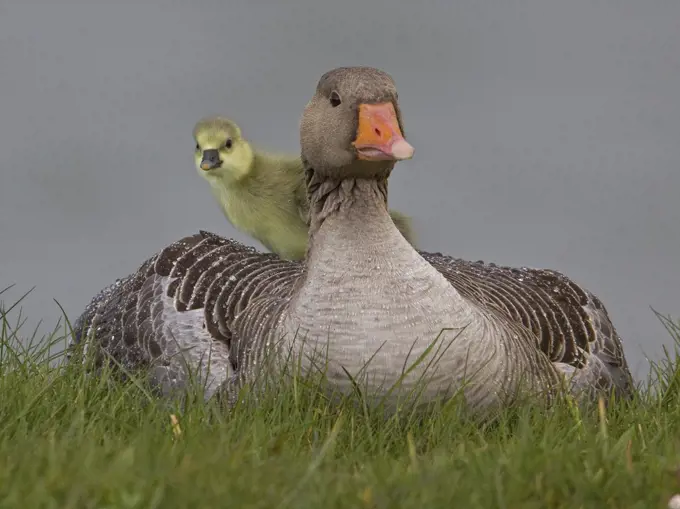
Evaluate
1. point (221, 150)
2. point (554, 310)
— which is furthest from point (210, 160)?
point (554, 310)

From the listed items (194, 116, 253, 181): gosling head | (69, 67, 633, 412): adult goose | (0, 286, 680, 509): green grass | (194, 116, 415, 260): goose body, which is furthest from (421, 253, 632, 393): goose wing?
(194, 116, 253, 181): gosling head

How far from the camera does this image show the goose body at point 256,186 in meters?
7.74

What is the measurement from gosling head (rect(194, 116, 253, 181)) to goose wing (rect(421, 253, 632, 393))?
5.26 feet

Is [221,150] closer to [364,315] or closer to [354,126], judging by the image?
[354,126]

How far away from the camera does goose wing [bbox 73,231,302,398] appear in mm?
6023

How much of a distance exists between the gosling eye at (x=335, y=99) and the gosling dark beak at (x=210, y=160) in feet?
7.88

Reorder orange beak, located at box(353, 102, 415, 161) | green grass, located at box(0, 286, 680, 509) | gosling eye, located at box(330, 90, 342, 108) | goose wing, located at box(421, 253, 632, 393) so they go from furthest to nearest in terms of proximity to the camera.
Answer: goose wing, located at box(421, 253, 632, 393) < gosling eye, located at box(330, 90, 342, 108) < orange beak, located at box(353, 102, 415, 161) < green grass, located at box(0, 286, 680, 509)

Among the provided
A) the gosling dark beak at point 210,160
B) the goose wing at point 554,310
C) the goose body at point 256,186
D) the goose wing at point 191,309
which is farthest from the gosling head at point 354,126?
the gosling dark beak at point 210,160

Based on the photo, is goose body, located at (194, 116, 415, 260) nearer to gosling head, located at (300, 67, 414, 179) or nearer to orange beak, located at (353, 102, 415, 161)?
gosling head, located at (300, 67, 414, 179)

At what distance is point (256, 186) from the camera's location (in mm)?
8008

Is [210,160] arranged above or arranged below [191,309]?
above

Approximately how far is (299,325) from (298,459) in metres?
1.28

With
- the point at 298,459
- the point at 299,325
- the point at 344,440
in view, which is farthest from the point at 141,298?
the point at 298,459

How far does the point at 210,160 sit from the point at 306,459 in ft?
13.3
